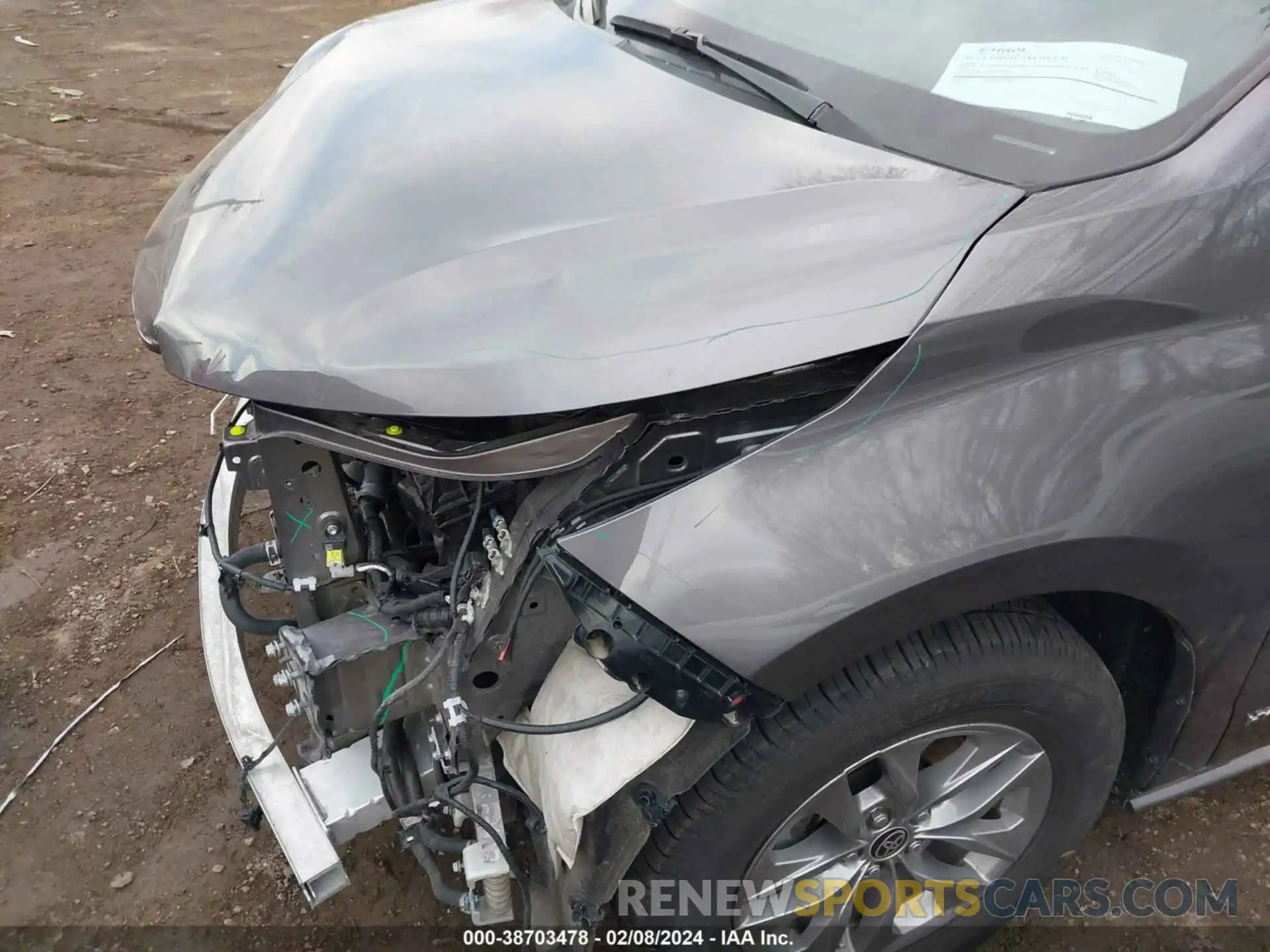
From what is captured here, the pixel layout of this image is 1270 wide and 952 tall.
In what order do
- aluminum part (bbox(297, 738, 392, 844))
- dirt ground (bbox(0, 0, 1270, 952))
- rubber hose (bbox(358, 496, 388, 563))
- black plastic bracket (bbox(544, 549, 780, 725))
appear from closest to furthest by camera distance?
black plastic bracket (bbox(544, 549, 780, 725)) < aluminum part (bbox(297, 738, 392, 844)) < rubber hose (bbox(358, 496, 388, 563)) < dirt ground (bbox(0, 0, 1270, 952))

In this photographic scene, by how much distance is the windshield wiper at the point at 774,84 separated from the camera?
65.7 inches

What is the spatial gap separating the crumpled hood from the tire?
0.54 metres

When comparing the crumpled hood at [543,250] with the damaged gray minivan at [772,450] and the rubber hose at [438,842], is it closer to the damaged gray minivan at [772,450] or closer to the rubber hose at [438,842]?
the damaged gray minivan at [772,450]

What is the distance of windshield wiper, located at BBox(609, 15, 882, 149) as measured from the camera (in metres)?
1.67

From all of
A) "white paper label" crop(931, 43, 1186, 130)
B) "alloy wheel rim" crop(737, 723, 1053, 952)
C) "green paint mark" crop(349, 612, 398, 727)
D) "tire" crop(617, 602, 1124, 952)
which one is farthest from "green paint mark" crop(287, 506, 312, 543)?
"white paper label" crop(931, 43, 1186, 130)

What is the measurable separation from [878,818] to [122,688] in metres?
2.16

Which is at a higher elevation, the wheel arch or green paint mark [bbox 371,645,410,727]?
the wheel arch

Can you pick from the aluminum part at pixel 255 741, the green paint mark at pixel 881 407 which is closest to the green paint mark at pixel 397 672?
the aluminum part at pixel 255 741

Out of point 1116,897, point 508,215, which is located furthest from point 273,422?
point 1116,897

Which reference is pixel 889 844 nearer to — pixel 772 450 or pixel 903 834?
pixel 903 834

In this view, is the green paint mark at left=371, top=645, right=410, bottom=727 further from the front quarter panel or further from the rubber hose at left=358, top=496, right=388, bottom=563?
the front quarter panel

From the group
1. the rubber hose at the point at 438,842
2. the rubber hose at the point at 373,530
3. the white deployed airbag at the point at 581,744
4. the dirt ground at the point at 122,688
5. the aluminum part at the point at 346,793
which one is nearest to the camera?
the white deployed airbag at the point at 581,744

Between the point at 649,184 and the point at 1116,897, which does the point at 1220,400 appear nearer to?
the point at 649,184

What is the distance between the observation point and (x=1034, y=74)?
5.21 ft
